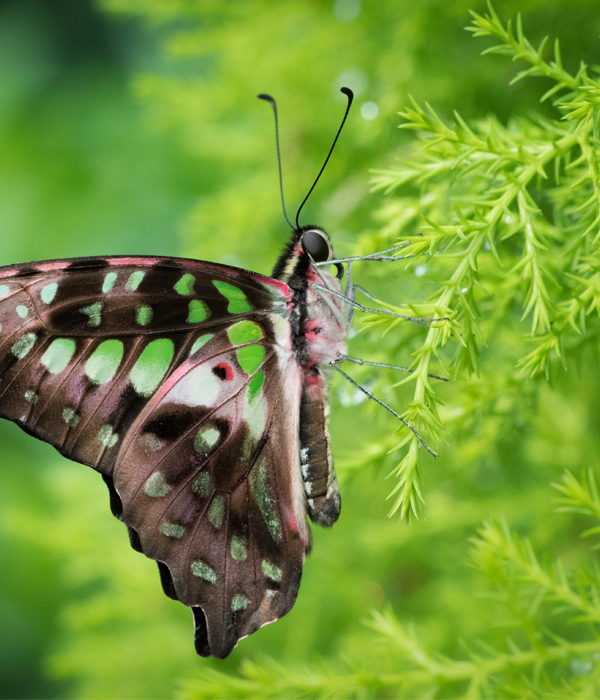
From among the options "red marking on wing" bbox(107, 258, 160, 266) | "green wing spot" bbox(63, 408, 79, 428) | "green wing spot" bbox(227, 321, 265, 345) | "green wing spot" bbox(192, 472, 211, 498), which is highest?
"red marking on wing" bbox(107, 258, 160, 266)

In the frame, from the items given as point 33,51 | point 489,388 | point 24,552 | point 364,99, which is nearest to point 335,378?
point 489,388

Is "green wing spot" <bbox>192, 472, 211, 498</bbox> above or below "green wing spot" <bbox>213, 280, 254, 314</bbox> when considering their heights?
below

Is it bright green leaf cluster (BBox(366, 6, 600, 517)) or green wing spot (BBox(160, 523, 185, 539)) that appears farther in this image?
green wing spot (BBox(160, 523, 185, 539))

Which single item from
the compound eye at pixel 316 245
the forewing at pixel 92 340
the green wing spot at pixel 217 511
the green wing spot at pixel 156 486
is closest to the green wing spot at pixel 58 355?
the forewing at pixel 92 340

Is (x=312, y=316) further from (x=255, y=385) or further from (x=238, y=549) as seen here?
(x=238, y=549)

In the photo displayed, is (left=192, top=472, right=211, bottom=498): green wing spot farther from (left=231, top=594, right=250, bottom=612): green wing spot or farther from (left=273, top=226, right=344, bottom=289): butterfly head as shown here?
(left=273, top=226, right=344, bottom=289): butterfly head

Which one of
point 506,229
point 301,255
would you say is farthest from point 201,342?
point 506,229

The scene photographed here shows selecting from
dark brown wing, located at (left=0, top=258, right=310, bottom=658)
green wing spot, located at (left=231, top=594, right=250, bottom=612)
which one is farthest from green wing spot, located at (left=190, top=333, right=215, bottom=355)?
green wing spot, located at (left=231, top=594, right=250, bottom=612)

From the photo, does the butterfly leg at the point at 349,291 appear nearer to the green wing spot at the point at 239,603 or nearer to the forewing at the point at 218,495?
the forewing at the point at 218,495
